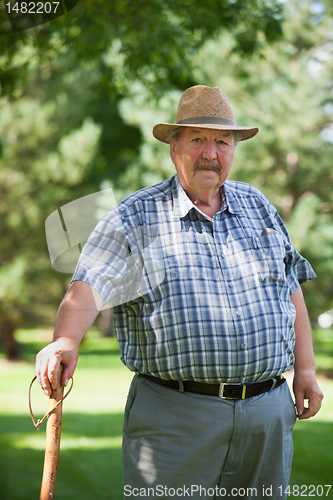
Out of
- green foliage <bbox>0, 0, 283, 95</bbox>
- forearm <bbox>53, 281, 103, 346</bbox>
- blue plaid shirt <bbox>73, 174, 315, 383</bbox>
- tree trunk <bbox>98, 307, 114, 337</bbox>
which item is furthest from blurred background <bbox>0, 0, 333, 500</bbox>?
forearm <bbox>53, 281, 103, 346</bbox>

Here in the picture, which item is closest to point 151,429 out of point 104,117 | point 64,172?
point 64,172

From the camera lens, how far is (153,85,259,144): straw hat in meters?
2.22

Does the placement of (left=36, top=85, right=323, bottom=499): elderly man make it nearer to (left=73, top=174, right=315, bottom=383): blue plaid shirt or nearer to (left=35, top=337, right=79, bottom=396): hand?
(left=73, top=174, right=315, bottom=383): blue plaid shirt

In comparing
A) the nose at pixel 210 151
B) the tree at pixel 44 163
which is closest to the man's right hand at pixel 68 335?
the nose at pixel 210 151

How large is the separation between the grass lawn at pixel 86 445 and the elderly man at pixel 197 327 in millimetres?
2210

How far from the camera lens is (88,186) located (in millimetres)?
13430

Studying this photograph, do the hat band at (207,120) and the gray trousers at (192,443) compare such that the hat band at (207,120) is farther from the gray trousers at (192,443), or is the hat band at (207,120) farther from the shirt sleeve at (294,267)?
the gray trousers at (192,443)

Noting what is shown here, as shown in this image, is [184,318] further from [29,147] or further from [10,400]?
[29,147]

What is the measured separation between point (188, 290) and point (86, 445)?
414cm

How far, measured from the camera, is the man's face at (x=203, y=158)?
2.20m

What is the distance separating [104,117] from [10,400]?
28.3ft

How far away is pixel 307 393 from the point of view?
2309 mm

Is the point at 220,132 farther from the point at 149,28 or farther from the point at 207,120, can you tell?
the point at 149,28

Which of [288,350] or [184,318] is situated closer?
[184,318]
